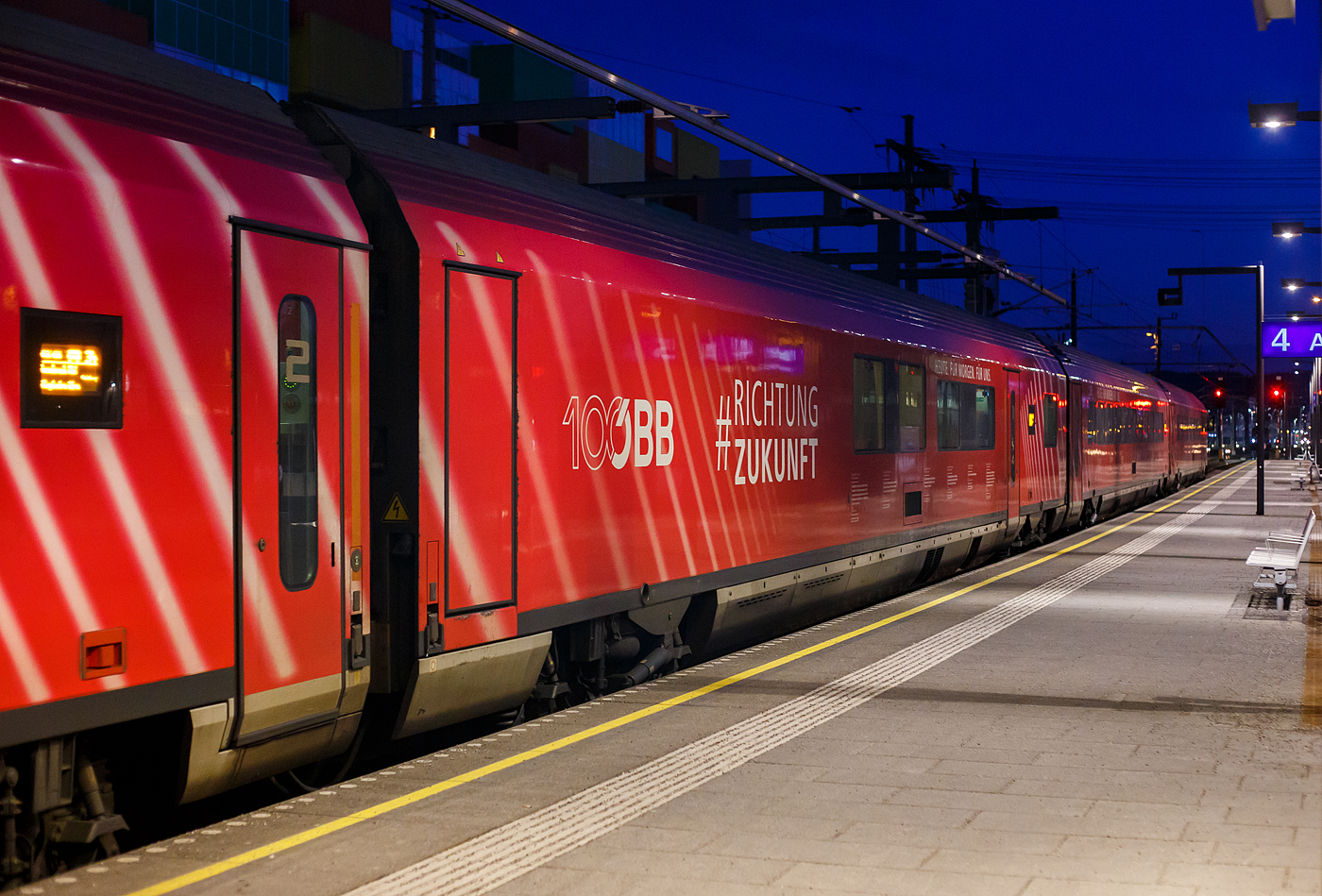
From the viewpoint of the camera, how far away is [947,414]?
48.7 ft

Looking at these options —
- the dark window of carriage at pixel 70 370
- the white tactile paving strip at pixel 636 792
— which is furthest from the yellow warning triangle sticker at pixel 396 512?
the dark window of carriage at pixel 70 370

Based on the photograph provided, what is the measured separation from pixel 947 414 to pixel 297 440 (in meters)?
10.5

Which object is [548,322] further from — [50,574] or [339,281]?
[50,574]

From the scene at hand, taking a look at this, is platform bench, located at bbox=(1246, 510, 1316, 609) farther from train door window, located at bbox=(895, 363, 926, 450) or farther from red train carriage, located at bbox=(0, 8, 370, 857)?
red train carriage, located at bbox=(0, 8, 370, 857)

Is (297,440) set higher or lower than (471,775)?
higher

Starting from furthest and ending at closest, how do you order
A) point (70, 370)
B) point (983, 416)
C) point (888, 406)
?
point (983, 416) < point (888, 406) < point (70, 370)

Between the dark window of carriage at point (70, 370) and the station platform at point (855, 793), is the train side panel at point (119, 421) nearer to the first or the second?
the dark window of carriage at point (70, 370)

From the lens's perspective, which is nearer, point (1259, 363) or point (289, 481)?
point (289, 481)

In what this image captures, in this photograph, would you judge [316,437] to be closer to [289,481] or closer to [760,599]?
[289,481]

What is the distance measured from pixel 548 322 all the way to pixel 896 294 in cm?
787

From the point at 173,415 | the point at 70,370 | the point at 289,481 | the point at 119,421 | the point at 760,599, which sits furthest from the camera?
the point at 760,599

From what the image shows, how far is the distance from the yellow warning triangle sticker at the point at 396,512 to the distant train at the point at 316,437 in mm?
13

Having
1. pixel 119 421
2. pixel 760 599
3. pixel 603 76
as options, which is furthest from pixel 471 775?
pixel 603 76

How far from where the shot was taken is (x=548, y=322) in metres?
7.20
